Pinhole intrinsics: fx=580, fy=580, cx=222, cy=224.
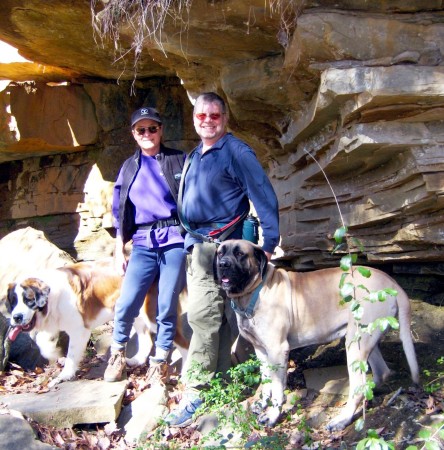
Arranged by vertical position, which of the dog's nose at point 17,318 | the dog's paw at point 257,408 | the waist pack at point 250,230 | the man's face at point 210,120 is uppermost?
the man's face at point 210,120

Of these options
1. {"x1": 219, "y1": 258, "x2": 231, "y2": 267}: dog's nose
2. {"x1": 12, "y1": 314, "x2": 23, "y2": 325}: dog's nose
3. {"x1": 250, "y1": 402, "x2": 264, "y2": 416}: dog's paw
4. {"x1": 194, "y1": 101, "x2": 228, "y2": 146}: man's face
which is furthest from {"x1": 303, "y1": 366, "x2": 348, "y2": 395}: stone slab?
{"x1": 12, "y1": 314, "x2": 23, "y2": 325}: dog's nose

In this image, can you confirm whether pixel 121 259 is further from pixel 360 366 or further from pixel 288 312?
pixel 360 366

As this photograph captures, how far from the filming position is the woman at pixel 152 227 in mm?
5086

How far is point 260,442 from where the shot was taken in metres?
3.84

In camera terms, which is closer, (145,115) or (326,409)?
(326,409)

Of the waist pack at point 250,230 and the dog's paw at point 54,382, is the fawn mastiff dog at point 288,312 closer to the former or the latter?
the waist pack at point 250,230

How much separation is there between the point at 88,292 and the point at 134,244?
95 cm

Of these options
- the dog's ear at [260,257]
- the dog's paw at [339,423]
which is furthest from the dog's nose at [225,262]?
the dog's paw at [339,423]

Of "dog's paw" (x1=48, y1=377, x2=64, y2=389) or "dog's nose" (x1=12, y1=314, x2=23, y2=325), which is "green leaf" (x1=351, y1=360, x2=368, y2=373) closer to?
"dog's paw" (x1=48, y1=377, x2=64, y2=389)

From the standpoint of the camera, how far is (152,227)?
5152 millimetres

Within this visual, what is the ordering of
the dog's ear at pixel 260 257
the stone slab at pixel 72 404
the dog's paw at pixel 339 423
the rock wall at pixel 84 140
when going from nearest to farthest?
the dog's paw at pixel 339 423, the dog's ear at pixel 260 257, the stone slab at pixel 72 404, the rock wall at pixel 84 140

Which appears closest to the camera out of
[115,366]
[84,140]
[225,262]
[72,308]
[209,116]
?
Answer: [225,262]

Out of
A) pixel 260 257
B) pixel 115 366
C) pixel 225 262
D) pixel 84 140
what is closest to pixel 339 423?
pixel 260 257

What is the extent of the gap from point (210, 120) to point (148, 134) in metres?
0.81
